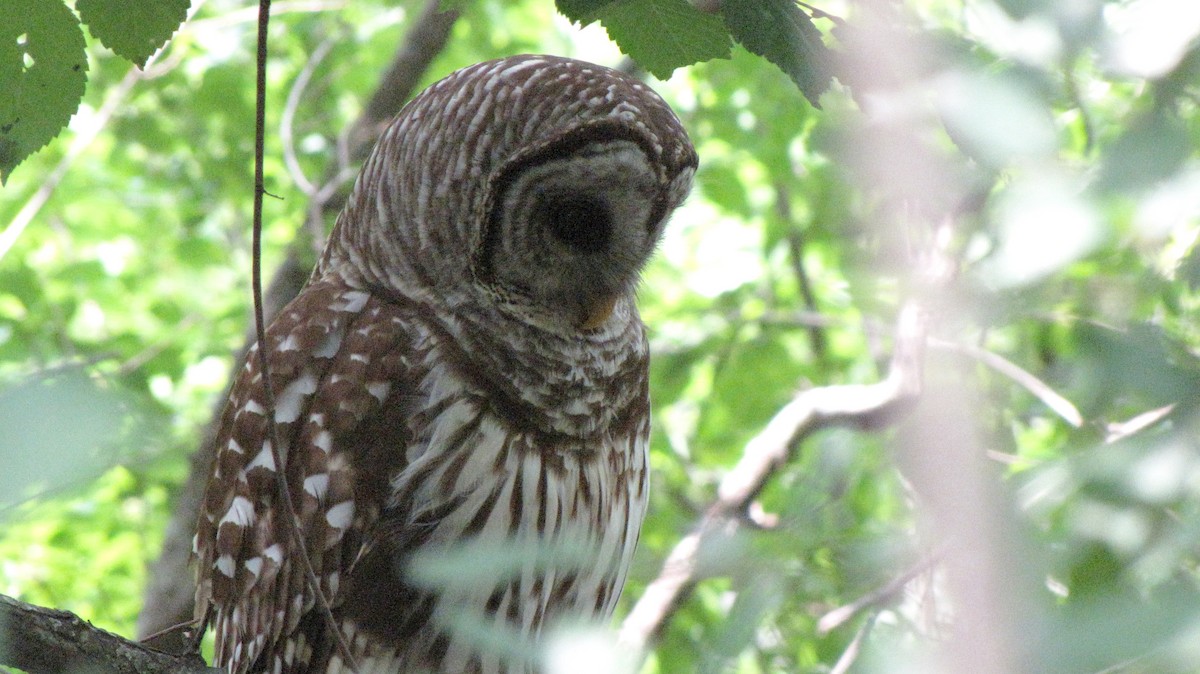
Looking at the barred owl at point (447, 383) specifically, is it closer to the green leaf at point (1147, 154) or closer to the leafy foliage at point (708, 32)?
the leafy foliage at point (708, 32)

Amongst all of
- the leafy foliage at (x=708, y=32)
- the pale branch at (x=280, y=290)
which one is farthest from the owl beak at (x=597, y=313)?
the pale branch at (x=280, y=290)

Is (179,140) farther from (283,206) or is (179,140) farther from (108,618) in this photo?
(108,618)

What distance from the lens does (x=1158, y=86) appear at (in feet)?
3.15

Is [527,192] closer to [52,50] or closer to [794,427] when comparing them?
[52,50]

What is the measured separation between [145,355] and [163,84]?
5.12 feet

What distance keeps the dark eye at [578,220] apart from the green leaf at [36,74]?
1.26 m

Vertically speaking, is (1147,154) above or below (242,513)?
above

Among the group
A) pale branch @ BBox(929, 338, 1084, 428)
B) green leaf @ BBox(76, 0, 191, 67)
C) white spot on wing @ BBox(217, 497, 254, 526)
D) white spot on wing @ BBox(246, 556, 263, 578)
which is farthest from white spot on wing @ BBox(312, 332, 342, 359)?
pale branch @ BBox(929, 338, 1084, 428)

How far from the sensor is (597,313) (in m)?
2.90

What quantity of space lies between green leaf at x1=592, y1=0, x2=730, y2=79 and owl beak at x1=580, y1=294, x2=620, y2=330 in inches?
50.9

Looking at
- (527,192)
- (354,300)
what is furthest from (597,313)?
(354,300)

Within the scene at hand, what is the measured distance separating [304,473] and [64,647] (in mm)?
820

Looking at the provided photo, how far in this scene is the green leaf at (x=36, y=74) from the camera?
1522 millimetres

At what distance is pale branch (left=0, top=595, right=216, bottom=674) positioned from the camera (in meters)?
1.80
